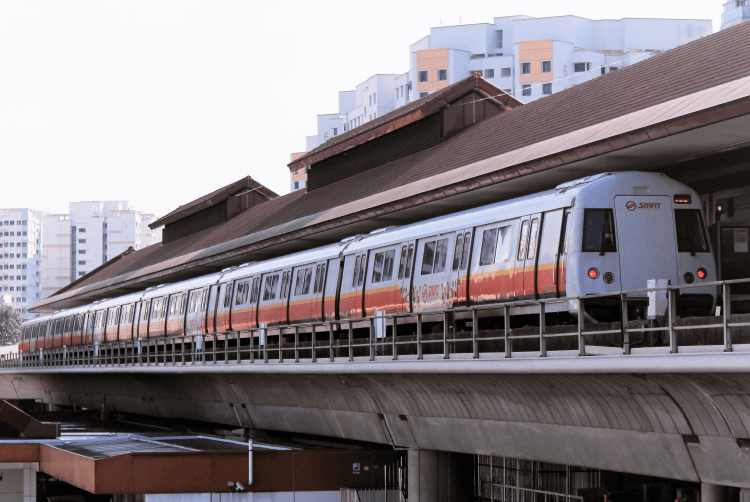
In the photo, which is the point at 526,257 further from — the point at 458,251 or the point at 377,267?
the point at 377,267

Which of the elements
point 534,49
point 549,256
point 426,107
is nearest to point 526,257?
point 549,256

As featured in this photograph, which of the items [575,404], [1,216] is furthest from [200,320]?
[1,216]

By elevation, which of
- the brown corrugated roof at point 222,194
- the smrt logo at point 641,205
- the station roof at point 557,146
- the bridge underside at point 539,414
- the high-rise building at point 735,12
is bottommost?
the bridge underside at point 539,414

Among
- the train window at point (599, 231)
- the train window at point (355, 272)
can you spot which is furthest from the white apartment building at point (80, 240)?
the train window at point (599, 231)

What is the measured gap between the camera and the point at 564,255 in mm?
18797

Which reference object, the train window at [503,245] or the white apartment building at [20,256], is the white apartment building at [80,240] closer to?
the white apartment building at [20,256]

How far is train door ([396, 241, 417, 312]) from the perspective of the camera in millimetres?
24438

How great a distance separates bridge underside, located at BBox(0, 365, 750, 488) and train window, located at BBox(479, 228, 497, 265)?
2.68m

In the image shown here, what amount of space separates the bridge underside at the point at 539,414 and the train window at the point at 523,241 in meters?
2.60

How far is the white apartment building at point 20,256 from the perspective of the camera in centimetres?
19350

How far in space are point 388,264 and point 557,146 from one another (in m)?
5.49

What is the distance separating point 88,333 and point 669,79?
39257mm

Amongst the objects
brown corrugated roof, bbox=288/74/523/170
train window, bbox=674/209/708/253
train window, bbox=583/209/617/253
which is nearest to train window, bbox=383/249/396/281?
train window, bbox=583/209/617/253

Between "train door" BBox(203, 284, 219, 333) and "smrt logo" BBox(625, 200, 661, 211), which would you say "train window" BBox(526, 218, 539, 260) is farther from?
"train door" BBox(203, 284, 219, 333)
